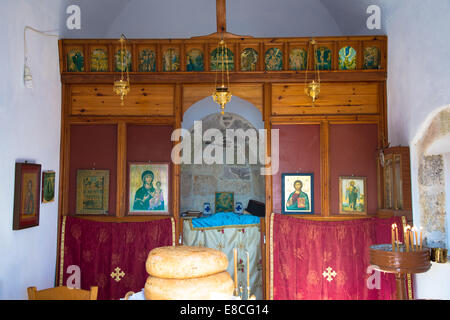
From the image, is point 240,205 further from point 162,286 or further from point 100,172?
point 162,286

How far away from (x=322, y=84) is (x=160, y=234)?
112 inches

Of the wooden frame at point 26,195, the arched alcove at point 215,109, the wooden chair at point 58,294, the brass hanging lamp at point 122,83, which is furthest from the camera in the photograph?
the arched alcove at point 215,109

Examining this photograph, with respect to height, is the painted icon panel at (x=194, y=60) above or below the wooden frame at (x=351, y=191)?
above

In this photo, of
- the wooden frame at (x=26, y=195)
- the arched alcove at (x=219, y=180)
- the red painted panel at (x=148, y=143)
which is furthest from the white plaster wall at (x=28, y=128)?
the arched alcove at (x=219, y=180)

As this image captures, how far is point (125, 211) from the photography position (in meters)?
5.20

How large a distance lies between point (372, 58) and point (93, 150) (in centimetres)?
384

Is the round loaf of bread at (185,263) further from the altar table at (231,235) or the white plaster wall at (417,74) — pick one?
the altar table at (231,235)

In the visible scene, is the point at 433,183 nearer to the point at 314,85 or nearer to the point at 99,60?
the point at 314,85

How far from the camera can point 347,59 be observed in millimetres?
5258

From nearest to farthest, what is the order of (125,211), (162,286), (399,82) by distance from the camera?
(162,286) → (399,82) → (125,211)

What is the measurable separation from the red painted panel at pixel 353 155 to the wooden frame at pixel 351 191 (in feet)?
0.15

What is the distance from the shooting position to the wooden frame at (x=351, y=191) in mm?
5129

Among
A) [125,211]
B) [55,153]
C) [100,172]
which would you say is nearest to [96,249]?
[125,211]

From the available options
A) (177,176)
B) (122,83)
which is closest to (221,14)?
(122,83)
